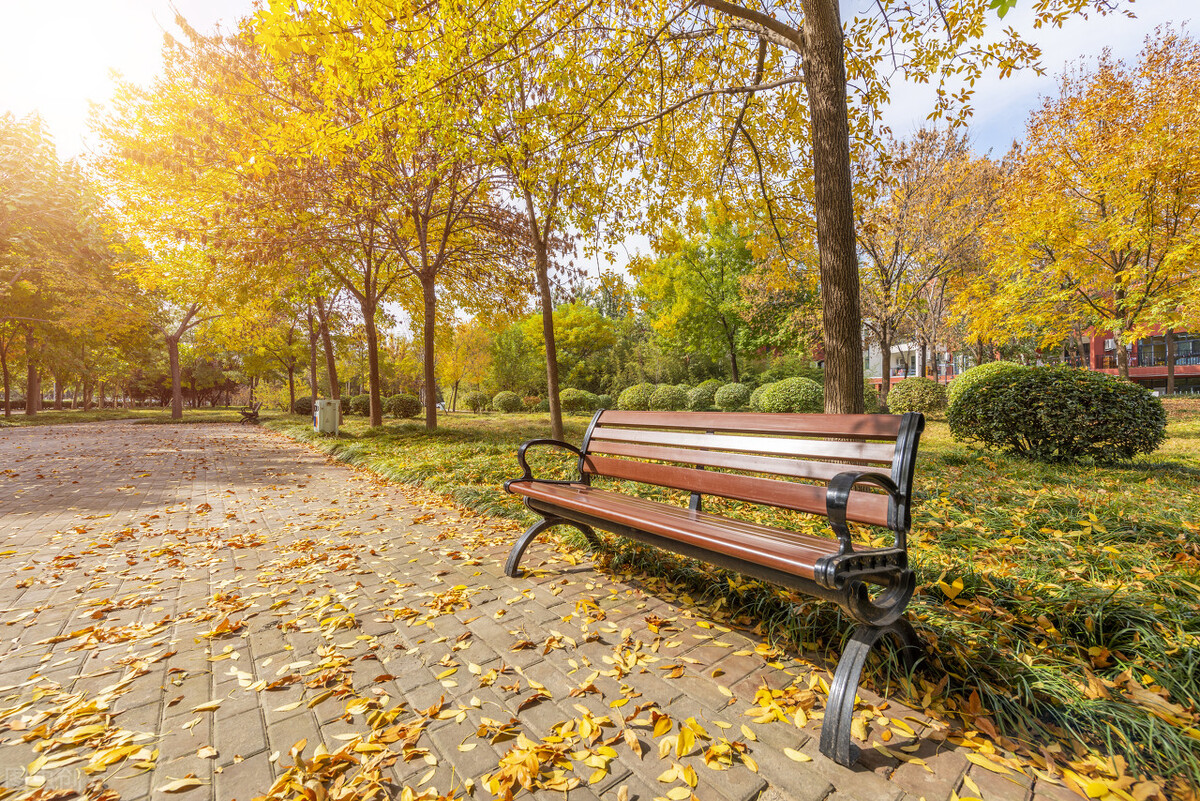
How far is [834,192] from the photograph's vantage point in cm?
385

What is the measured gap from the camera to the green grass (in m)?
1.74

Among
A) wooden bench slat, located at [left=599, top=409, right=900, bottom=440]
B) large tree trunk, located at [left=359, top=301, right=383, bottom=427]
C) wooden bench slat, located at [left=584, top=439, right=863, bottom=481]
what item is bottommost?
wooden bench slat, located at [left=584, top=439, right=863, bottom=481]

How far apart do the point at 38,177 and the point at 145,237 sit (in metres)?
8.52

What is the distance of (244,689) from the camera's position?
2.14 m

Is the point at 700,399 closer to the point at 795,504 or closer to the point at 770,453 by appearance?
the point at 770,453

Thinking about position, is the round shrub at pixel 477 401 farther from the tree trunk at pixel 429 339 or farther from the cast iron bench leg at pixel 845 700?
the cast iron bench leg at pixel 845 700

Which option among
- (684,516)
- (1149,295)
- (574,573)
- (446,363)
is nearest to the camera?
(684,516)

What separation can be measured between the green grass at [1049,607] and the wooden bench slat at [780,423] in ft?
2.88

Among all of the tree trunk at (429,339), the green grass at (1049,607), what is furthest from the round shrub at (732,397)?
the green grass at (1049,607)

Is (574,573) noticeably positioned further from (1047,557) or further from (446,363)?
(446,363)

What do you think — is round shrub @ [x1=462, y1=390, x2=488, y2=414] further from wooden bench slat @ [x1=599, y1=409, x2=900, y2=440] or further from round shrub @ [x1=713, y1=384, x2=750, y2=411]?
wooden bench slat @ [x1=599, y1=409, x2=900, y2=440]

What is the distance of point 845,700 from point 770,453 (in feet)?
3.76

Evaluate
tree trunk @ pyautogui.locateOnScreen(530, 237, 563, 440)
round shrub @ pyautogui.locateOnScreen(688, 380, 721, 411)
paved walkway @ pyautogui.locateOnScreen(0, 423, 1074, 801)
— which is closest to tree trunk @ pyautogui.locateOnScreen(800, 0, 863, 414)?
paved walkway @ pyautogui.locateOnScreen(0, 423, 1074, 801)

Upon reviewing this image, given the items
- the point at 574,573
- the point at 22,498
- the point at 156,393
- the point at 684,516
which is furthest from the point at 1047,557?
the point at 156,393
